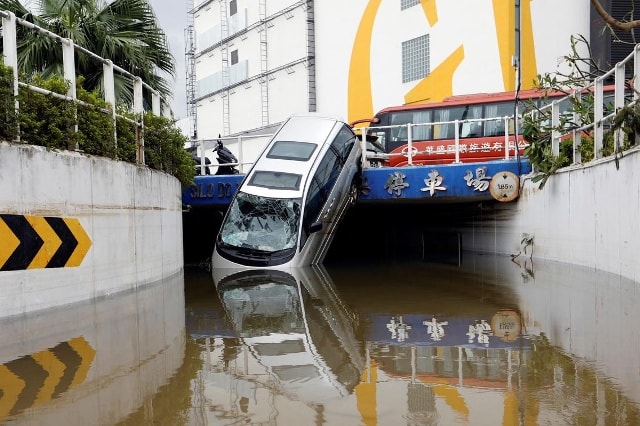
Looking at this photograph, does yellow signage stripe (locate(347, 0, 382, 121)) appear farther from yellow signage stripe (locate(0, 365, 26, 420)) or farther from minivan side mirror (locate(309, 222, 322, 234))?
yellow signage stripe (locate(0, 365, 26, 420))

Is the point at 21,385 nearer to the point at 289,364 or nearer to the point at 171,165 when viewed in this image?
the point at 289,364

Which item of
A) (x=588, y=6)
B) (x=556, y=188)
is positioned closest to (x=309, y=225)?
(x=556, y=188)

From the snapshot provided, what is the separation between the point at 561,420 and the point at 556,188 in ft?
37.3

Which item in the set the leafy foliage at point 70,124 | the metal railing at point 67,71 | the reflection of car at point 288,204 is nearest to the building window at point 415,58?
the reflection of car at point 288,204

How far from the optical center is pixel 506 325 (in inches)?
307

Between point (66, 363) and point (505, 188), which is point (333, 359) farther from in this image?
point (505, 188)

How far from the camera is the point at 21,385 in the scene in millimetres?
5273

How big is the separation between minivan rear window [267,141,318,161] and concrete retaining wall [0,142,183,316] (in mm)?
4514

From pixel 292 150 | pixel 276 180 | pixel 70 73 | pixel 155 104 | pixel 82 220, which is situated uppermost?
pixel 155 104

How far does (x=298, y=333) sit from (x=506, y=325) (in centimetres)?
223

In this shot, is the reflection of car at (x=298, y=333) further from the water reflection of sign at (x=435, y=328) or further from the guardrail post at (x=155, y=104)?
the guardrail post at (x=155, y=104)

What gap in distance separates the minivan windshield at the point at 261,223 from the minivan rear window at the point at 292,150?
1266 millimetres

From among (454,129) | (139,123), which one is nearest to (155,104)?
(139,123)

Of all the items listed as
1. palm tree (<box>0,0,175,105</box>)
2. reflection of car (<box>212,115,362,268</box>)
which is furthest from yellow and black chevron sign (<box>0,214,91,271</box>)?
reflection of car (<box>212,115,362,268</box>)
